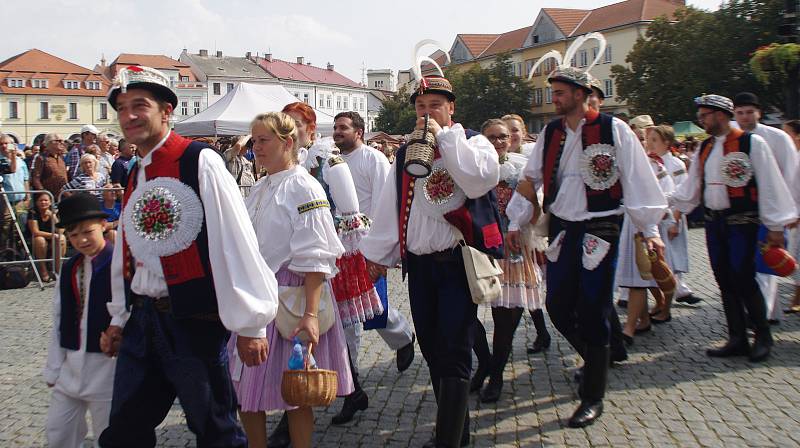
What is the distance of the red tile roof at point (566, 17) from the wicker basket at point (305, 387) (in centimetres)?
7634

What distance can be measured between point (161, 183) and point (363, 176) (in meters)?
3.06

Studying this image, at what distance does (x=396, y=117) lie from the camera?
77.2 m

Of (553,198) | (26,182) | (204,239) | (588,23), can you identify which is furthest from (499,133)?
(588,23)

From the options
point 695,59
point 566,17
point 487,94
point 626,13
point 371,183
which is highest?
point 566,17

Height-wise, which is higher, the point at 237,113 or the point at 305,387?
the point at 237,113

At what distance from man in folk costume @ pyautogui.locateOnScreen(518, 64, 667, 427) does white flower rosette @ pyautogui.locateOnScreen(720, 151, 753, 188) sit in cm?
169

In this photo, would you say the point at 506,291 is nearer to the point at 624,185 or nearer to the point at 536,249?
the point at 536,249

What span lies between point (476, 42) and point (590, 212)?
9018cm

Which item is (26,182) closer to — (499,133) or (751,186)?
(499,133)

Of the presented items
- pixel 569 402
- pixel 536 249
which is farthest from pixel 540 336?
pixel 569 402

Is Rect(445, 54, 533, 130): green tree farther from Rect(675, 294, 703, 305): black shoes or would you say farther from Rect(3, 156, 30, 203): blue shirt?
Rect(675, 294, 703, 305): black shoes

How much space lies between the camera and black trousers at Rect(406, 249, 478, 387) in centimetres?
378

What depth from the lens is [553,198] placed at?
464cm

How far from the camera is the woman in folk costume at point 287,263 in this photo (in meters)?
3.57
